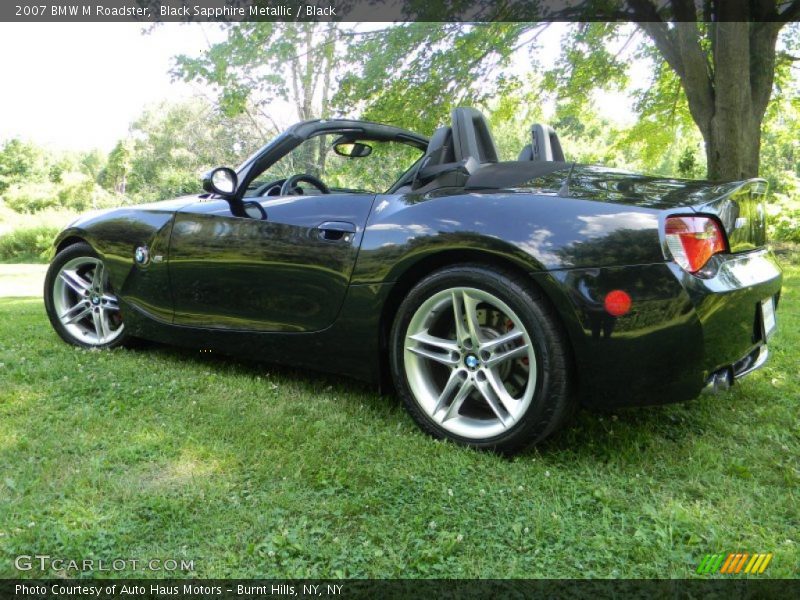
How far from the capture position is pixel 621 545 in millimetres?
1791

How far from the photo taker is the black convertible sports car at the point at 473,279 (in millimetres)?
2145

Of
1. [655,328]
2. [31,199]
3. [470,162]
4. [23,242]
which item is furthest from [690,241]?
[31,199]

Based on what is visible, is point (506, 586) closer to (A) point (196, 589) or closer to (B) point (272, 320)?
(A) point (196, 589)

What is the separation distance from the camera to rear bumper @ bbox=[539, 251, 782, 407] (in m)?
2.08

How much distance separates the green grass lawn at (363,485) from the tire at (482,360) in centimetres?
12

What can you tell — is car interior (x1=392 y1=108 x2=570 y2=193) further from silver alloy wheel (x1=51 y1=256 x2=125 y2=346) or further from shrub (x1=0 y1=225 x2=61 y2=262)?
shrub (x1=0 y1=225 x2=61 y2=262)

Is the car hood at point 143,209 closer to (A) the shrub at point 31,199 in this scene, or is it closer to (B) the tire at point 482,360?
(B) the tire at point 482,360

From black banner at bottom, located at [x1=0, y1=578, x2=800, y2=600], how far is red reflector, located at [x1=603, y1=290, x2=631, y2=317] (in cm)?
87

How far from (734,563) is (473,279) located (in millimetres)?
1247

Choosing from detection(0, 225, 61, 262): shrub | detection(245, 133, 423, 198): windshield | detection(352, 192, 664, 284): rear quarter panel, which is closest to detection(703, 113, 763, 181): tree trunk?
detection(245, 133, 423, 198): windshield

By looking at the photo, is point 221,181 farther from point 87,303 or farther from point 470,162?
point 87,303

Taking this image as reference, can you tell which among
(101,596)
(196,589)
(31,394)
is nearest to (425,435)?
(196,589)

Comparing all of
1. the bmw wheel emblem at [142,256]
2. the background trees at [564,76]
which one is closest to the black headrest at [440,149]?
the bmw wheel emblem at [142,256]

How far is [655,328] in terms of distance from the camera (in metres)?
2.11
